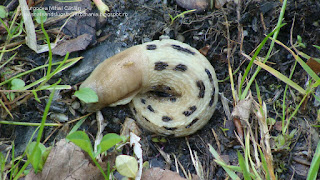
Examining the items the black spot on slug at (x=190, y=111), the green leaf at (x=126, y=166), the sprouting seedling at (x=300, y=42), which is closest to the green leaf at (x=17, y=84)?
the green leaf at (x=126, y=166)

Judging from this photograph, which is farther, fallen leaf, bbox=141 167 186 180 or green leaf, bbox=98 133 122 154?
fallen leaf, bbox=141 167 186 180

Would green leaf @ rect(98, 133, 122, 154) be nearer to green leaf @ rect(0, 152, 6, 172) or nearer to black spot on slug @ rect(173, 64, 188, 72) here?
green leaf @ rect(0, 152, 6, 172)

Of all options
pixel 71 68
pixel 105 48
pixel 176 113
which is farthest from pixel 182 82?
pixel 71 68

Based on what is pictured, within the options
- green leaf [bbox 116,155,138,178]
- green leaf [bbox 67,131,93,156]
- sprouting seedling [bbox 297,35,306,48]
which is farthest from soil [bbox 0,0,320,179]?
green leaf [bbox 67,131,93,156]

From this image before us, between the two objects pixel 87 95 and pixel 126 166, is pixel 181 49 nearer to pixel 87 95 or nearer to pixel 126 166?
pixel 87 95

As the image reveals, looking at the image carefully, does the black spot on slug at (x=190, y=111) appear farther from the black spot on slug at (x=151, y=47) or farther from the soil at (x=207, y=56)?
the black spot on slug at (x=151, y=47)

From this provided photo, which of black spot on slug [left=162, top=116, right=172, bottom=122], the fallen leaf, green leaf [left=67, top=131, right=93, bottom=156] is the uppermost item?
green leaf [left=67, top=131, right=93, bottom=156]
